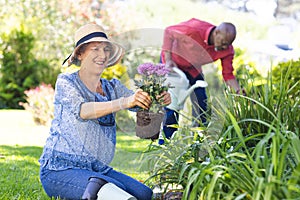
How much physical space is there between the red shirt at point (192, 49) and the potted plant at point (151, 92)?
0.23 m

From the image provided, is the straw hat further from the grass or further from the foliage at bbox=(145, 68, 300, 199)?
the foliage at bbox=(145, 68, 300, 199)

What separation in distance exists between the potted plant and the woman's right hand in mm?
32

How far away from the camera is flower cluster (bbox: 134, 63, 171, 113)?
254 centimetres

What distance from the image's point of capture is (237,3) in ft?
56.8

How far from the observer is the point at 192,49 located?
3.03 m

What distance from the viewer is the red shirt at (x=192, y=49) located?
9.53ft

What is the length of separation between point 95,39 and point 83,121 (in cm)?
41

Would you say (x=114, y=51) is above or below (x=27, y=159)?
above

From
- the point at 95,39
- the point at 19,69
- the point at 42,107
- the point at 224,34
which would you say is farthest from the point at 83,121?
the point at 19,69

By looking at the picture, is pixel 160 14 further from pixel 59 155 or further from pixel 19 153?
pixel 59 155

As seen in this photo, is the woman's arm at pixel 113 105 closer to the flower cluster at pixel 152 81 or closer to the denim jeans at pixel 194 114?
the flower cluster at pixel 152 81

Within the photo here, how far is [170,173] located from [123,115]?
363 millimetres

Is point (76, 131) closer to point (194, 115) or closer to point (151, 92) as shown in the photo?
point (151, 92)

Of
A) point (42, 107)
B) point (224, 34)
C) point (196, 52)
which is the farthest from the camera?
point (42, 107)
